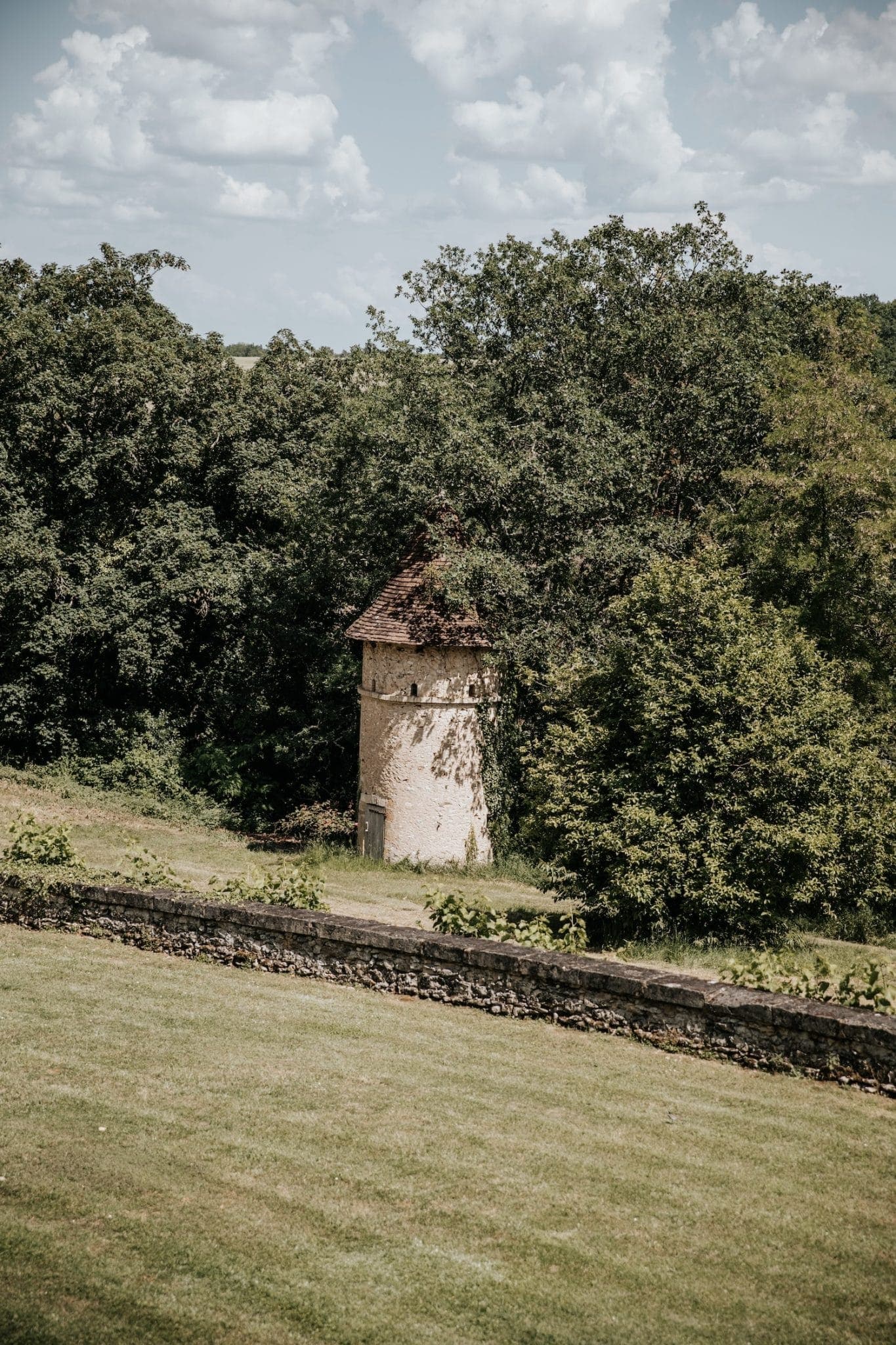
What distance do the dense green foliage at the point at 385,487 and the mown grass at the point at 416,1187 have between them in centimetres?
1368

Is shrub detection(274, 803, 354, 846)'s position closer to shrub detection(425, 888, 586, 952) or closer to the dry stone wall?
the dry stone wall

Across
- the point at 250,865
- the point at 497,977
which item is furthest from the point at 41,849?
the point at 497,977

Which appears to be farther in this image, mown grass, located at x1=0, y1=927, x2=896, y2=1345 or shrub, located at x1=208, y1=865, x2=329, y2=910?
shrub, located at x1=208, y1=865, x2=329, y2=910

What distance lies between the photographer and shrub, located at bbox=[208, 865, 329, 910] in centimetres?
1391

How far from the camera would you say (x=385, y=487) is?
26469 millimetres

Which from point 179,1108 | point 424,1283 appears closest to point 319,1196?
point 424,1283

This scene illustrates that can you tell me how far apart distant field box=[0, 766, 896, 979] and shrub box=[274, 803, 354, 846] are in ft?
3.96

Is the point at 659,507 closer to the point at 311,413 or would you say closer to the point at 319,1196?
the point at 311,413

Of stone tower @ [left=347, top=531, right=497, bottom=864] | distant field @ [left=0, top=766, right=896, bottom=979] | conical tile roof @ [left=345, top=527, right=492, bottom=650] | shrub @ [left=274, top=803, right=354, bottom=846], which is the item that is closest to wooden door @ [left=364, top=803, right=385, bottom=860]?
stone tower @ [left=347, top=531, right=497, bottom=864]

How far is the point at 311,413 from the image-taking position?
33.2 m

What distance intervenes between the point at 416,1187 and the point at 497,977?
400 cm

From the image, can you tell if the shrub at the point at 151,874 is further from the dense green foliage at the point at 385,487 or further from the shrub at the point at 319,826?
the shrub at the point at 319,826

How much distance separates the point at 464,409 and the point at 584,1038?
17.3 m

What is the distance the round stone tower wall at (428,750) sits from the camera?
958 inches
